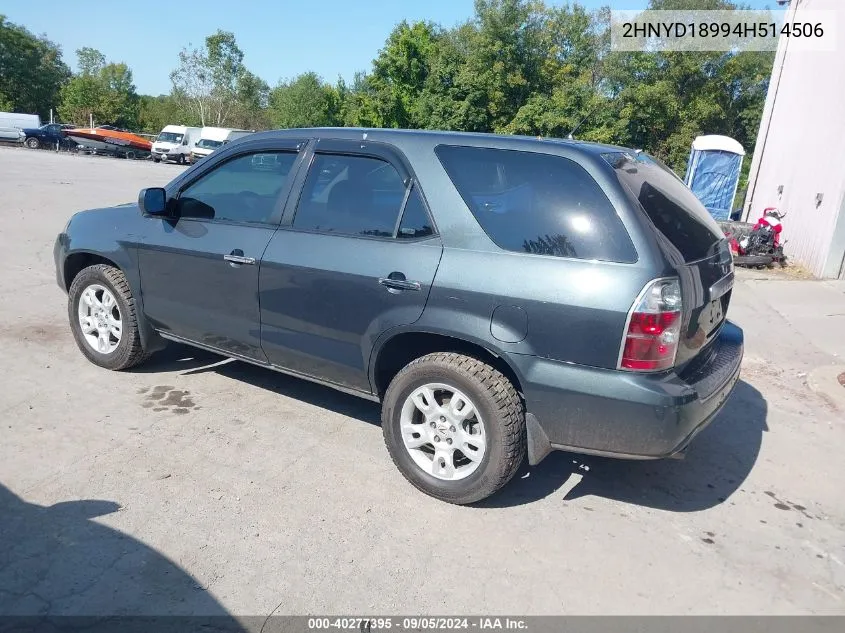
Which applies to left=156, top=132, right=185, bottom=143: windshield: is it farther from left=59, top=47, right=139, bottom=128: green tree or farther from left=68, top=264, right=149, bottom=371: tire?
left=68, top=264, right=149, bottom=371: tire

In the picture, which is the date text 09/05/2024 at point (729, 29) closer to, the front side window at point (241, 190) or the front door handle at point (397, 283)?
the front side window at point (241, 190)

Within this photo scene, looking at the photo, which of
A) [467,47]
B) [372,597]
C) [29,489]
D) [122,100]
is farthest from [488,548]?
[122,100]

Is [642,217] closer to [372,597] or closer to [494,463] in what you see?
[494,463]

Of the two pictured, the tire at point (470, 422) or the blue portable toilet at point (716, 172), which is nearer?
A: the tire at point (470, 422)

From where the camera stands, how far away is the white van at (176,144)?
38.1 m

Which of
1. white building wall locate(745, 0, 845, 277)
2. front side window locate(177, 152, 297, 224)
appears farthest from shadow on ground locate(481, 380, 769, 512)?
white building wall locate(745, 0, 845, 277)

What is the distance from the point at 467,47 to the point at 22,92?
1703 inches

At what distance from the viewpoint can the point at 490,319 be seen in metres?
3.28

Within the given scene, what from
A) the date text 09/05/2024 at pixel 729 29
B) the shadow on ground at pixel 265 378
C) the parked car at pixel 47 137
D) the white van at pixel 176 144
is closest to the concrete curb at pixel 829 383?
the shadow on ground at pixel 265 378

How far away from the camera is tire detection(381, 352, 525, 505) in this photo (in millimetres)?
3311

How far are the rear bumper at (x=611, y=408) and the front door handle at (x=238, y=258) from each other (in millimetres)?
1804

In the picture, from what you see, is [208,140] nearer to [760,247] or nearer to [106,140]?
[106,140]

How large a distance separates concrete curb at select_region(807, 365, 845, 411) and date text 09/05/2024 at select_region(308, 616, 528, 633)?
3.90 meters

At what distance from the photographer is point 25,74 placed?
2324 inches
